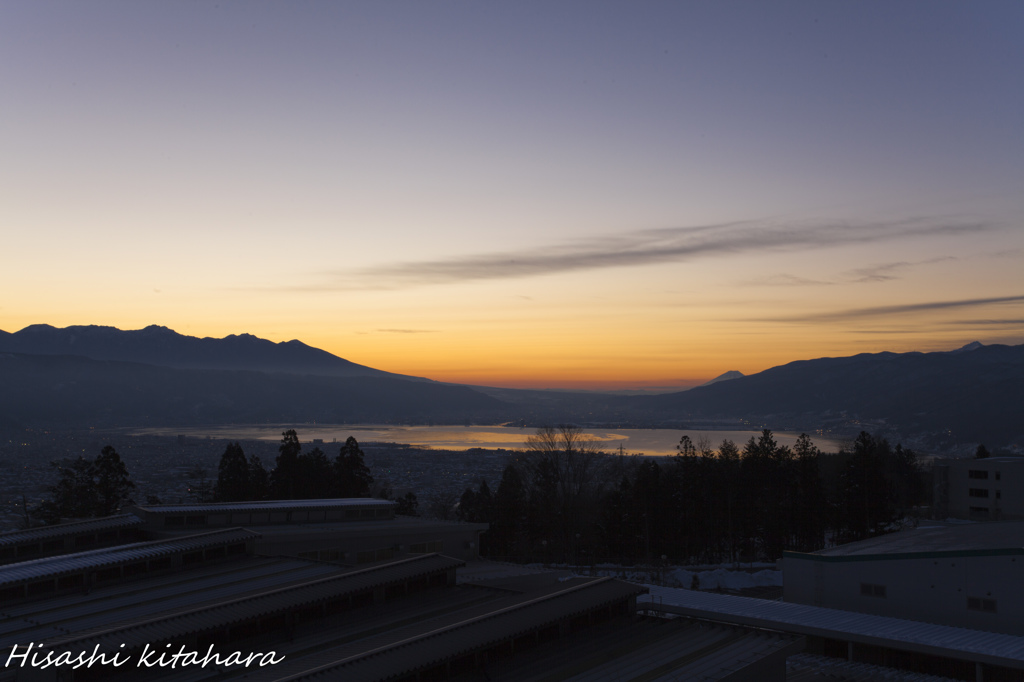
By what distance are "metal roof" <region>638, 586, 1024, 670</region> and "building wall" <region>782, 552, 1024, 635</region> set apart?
0.76 meters

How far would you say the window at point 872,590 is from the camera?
19.7m

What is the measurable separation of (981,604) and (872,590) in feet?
8.53

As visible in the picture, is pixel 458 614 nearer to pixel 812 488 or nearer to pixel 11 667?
pixel 11 667

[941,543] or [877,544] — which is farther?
[877,544]

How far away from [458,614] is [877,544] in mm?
16069

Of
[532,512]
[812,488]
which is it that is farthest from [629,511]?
[812,488]

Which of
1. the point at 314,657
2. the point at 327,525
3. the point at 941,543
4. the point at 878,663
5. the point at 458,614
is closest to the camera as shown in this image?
the point at 314,657

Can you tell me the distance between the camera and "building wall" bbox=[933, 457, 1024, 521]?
43.7 metres

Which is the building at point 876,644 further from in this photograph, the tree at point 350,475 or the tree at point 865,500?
the tree at point 350,475

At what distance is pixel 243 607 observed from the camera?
41.4ft

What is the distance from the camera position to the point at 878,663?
16594 millimetres

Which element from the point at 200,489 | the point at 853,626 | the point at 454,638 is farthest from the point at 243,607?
the point at 200,489

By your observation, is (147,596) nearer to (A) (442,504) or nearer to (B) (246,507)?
(B) (246,507)

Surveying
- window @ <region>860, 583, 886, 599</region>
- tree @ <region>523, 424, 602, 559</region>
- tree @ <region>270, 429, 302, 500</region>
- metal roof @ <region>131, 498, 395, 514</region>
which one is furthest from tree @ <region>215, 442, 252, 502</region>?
window @ <region>860, 583, 886, 599</region>
